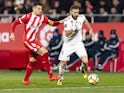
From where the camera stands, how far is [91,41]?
24.5m

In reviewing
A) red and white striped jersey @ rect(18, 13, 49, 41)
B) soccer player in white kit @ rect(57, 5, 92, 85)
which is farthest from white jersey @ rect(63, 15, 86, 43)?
red and white striped jersey @ rect(18, 13, 49, 41)

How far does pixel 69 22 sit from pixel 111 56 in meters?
8.40

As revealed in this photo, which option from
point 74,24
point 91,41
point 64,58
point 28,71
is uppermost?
point 74,24

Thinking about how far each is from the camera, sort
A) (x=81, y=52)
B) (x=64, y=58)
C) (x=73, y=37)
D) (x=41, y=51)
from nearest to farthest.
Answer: (x=41, y=51) < (x=64, y=58) < (x=81, y=52) < (x=73, y=37)

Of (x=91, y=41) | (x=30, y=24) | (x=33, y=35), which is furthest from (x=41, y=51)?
(x=91, y=41)

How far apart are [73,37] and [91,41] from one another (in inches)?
297

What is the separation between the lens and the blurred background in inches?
961

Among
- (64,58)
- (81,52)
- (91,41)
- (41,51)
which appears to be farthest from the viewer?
(91,41)

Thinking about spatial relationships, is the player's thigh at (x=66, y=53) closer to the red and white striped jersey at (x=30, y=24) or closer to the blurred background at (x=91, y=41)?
the red and white striped jersey at (x=30, y=24)

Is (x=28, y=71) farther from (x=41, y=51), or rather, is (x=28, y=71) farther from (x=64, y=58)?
(x=64, y=58)

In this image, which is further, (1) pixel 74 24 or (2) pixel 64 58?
(2) pixel 64 58

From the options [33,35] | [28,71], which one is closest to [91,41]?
[33,35]

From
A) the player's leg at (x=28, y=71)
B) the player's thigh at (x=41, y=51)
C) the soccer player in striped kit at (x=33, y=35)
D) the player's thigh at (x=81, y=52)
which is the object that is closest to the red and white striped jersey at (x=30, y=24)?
the soccer player in striped kit at (x=33, y=35)

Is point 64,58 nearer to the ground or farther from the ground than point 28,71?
farther from the ground
